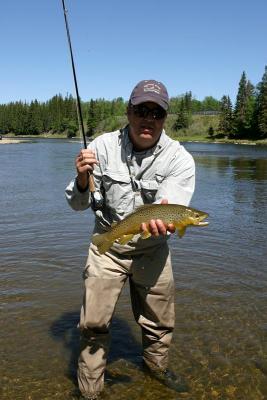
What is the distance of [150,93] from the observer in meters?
4.39

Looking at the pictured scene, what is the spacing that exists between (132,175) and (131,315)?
3.42m

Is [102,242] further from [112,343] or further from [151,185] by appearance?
[112,343]

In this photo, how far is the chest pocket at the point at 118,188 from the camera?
457cm

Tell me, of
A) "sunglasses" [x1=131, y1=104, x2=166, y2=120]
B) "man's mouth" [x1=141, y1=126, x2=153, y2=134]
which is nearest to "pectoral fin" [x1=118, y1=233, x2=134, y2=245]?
"man's mouth" [x1=141, y1=126, x2=153, y2=134]

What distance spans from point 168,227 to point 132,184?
68cm

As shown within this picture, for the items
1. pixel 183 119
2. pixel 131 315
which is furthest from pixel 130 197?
pixel 183 119

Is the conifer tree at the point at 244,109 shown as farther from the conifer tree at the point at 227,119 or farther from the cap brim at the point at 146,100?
the cap brim at the point at 146,100

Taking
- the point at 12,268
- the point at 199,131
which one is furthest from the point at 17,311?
the point at 199,131

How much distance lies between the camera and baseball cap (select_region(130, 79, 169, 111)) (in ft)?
14.4

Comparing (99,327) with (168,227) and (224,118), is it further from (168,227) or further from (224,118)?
(224,118)

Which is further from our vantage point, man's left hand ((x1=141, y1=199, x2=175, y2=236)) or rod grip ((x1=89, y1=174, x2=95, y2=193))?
rod grip ((x1=89, y1=174, x2=95, y2=193))

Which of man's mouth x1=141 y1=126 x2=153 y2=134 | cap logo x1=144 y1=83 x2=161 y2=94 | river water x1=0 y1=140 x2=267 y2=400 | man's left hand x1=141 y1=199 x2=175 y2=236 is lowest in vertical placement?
river water x1=0 y1=140 x2=267 y2=400

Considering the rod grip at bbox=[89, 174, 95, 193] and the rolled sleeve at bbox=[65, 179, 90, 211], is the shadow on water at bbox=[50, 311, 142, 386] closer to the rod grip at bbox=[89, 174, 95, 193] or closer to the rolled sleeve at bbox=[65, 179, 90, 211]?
the rolled sleeve at bbox=[65, 179, 90, 211]

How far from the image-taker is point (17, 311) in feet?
24.0
